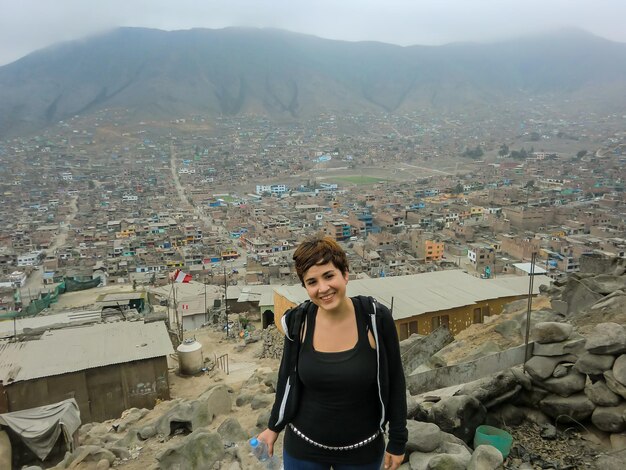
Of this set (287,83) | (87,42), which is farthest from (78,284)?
(87,42)

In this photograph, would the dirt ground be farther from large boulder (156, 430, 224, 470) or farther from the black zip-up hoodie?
the black zip-up hoodie

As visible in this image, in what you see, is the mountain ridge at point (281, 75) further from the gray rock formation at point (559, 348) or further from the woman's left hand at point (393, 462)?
the woman's left hand at point (393, 462)

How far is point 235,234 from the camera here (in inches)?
1451

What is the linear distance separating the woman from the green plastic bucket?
140 cm

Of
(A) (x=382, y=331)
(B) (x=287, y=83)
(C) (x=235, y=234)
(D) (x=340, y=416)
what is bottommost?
(C) (x=235, y=234)

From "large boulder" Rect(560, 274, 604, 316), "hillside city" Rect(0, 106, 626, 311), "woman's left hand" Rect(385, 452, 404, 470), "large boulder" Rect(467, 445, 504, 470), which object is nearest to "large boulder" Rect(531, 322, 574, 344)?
"large boulder" Rect(467, 445, 504, 470)

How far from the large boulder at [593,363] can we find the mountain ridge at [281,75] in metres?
110

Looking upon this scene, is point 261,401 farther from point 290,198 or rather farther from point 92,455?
point 290,198

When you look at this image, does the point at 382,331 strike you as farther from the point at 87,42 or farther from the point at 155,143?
the point at 87,42

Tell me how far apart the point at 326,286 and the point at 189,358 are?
7.90m

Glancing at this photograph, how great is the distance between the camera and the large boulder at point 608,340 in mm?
2797

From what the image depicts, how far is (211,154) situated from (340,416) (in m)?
87.2

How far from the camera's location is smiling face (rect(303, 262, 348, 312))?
4.90 feet

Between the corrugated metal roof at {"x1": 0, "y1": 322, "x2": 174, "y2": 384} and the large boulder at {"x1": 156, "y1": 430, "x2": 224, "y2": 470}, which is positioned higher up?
the large boulder at {"x1": 156, "y1": 430, "x2": 224, "y2": 470}
